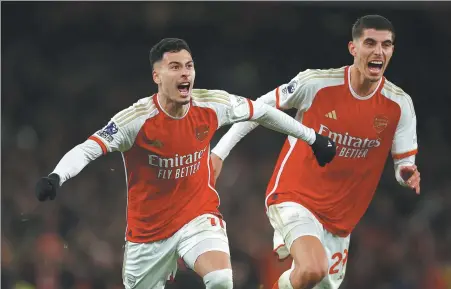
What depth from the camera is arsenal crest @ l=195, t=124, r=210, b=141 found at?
26.1 ft

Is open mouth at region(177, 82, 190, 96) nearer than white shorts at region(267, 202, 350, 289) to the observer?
Yes

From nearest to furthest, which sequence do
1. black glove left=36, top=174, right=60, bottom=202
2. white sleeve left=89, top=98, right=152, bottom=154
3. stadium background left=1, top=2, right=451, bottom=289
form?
black glove left=36, top=174, right=60, bottom=202
white sleeve left=89, top=98, right=152, bottom=154
stadium background left=1, top=2, right=451, bottom=289

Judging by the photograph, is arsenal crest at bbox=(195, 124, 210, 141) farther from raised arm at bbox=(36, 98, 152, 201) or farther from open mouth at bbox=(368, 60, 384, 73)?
open mouth at bbox=(368, 60, 384, 73)

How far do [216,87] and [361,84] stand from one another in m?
6.09

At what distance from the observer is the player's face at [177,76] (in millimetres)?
7785

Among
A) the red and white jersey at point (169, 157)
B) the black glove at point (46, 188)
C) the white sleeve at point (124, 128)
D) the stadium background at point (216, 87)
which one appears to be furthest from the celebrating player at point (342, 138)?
the stadium background at point (216, 87)

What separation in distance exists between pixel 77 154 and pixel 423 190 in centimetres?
829

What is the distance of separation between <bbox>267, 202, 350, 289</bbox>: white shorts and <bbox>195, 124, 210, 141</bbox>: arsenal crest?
96 centimetres

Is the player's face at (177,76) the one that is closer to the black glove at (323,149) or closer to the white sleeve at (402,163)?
the black glove at (323,149)

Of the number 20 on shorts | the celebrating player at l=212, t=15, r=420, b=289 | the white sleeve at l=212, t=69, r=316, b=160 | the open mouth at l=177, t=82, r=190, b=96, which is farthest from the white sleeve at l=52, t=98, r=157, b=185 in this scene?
the number 20 on shorts

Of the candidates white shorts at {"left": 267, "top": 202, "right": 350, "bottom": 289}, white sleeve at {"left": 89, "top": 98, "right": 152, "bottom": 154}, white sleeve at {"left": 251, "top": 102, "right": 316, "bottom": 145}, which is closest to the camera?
white sleeve at {"left": 89, "top": 98, "right": 152, "bottom": 154}

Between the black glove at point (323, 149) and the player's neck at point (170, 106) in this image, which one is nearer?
the player's neck at point (170, 106)

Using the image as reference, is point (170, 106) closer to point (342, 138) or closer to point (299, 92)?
point (299, 92)

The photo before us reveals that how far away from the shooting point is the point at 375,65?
8.34 meters
